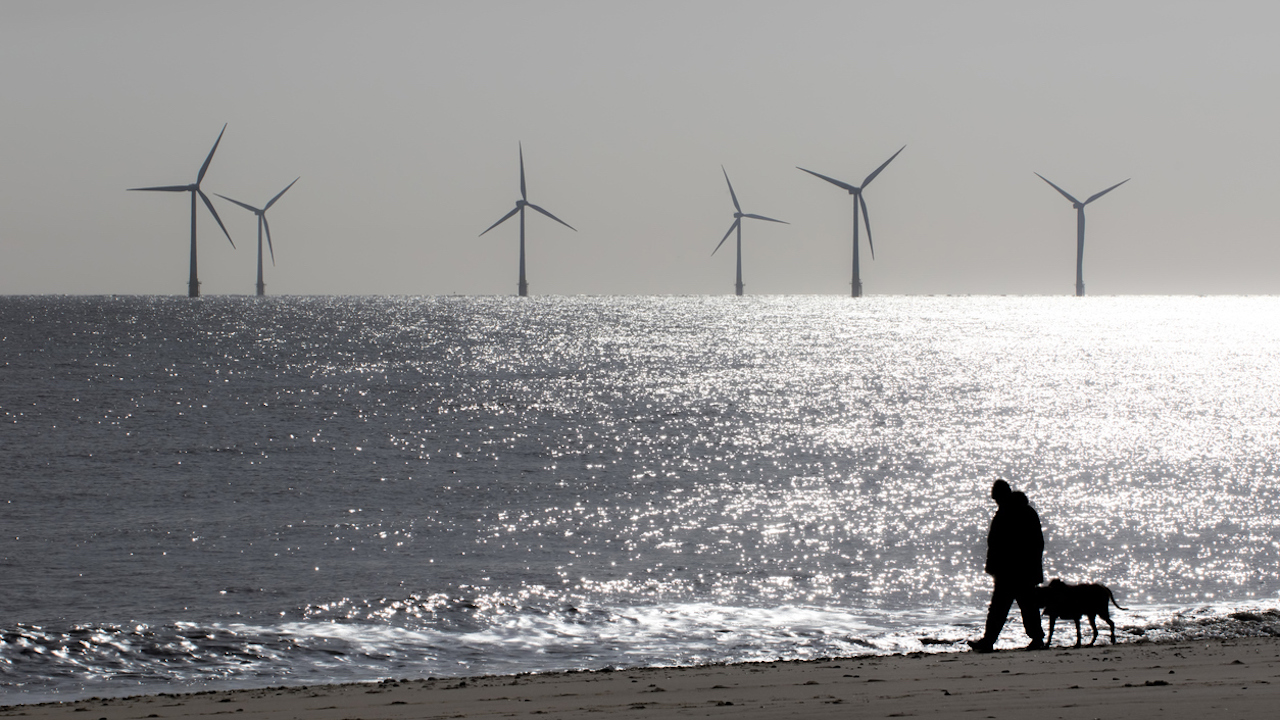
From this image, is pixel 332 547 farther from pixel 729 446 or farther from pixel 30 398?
pixel 30 398

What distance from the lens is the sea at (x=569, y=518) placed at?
60.4ft

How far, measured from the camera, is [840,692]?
36.7 feet

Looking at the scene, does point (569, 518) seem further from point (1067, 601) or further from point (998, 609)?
point (1067, 601)

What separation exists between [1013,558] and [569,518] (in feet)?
67.3

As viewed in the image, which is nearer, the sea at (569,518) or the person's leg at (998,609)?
the person's leg at (998,609)

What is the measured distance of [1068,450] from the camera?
51219 mm

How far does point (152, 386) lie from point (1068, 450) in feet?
192

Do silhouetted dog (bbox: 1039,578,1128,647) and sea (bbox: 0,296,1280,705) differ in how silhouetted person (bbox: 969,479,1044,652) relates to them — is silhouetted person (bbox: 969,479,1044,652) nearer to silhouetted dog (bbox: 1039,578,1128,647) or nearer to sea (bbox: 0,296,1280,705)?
silhouetted dog (bbox: 1039,578,1128,647)

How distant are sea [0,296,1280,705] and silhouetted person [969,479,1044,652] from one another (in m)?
2.41

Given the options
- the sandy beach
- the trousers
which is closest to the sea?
the trousers

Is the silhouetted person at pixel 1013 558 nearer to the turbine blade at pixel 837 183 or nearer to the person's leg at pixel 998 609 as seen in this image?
the person's leg at pixel 998 609

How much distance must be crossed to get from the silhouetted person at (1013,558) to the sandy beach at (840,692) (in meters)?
0.52

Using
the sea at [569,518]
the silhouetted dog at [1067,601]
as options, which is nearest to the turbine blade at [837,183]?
the sea at [569,518]

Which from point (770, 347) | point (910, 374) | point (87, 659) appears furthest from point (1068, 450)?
point (770, 347)
